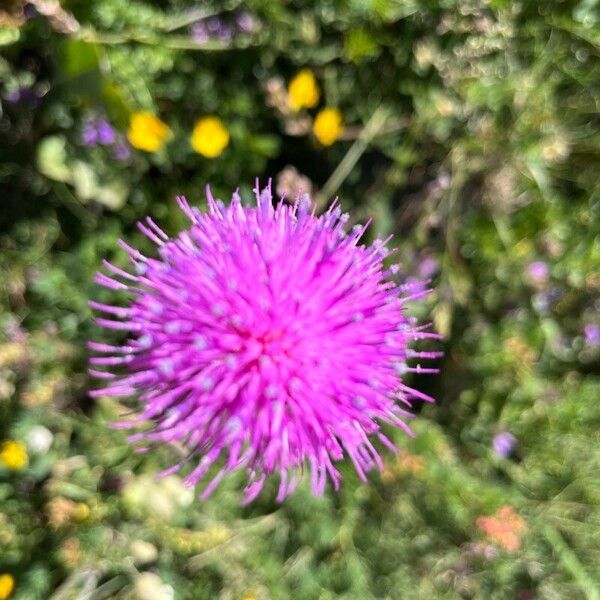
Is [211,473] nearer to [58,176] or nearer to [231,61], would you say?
[58,176]

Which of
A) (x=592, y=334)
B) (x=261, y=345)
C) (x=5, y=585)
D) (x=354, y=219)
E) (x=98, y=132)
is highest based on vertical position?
(x=592, y=334)

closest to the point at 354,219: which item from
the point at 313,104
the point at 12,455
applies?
the point at 313,104

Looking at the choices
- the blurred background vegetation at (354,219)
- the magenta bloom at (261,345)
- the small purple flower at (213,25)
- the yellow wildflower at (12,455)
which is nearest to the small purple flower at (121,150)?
the blurred background vegetation at (354,219)

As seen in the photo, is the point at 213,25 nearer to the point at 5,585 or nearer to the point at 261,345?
the point at 261,345

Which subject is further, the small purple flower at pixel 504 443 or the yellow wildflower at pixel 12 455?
the small purple flower at pixel 504 443

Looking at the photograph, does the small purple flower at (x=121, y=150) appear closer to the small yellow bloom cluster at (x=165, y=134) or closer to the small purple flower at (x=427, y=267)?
the small yellow bloom cluster at (x=165, y=134)

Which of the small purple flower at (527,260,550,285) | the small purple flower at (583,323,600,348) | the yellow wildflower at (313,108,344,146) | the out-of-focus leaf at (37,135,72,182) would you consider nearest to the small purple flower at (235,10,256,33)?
the yellow wildflower at (313,108,344,146)

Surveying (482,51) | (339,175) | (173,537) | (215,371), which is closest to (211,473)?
(173,537)
